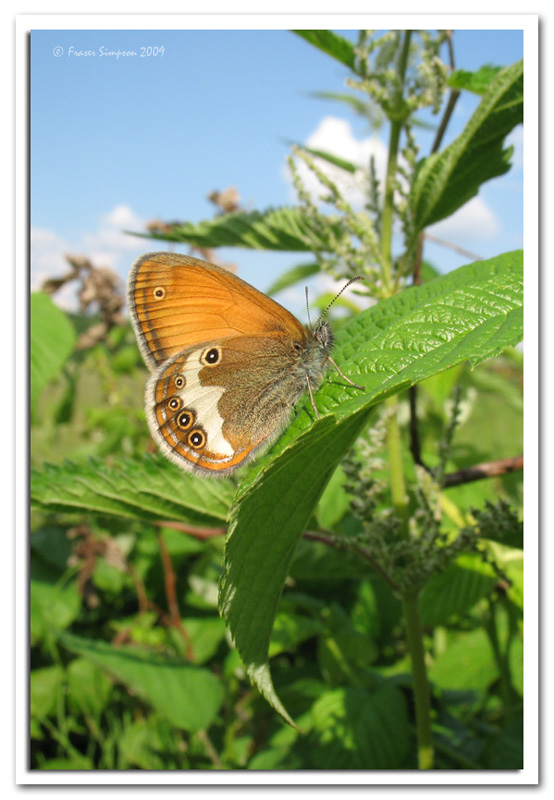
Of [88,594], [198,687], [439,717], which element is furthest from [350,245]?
[88,594]

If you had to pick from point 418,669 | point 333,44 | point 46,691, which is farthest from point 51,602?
point 333,44

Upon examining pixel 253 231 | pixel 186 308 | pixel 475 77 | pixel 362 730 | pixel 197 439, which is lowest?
pixel 362 730

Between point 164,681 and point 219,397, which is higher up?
point 219,397

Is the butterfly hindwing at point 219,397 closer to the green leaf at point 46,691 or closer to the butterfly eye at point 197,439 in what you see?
the butterfly eye at point 197,439

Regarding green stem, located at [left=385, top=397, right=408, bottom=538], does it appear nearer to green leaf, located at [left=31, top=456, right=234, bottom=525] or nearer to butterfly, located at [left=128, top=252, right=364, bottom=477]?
butterfly, located at [left=128, top=252, right=364, bottom=477]

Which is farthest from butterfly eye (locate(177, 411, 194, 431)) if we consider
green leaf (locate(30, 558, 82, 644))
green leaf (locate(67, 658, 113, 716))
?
green leaf (locate(30, 558, 82, 644))

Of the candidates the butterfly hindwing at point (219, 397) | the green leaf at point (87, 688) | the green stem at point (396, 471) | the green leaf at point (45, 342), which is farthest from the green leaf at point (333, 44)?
the green leaf at point (87, 688)

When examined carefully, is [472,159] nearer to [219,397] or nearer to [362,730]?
[219,397]
